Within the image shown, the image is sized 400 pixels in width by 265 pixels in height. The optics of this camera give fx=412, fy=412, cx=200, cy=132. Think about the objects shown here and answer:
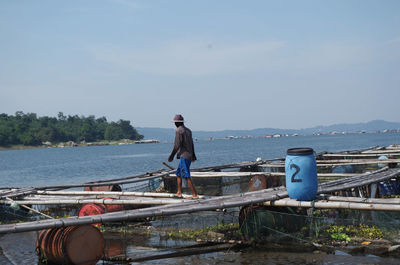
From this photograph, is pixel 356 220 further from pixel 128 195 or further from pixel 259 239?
pixel 128 195

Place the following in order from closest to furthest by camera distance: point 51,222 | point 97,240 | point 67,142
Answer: point 51,222
point 97,240
point 67,142

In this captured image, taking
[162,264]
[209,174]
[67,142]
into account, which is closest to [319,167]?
[209,174]

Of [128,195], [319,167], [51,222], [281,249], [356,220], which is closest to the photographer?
[51,222]

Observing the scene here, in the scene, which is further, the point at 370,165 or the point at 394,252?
the point at 370,165

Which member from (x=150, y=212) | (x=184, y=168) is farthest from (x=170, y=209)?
(x=184, y=168)

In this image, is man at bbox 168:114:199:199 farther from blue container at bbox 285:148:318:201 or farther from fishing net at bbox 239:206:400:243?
blue container at bbox 285:148:318:201

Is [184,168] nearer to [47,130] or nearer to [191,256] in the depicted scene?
[191,256]

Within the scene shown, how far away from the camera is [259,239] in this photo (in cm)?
946

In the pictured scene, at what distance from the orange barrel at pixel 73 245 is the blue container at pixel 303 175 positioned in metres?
4.18

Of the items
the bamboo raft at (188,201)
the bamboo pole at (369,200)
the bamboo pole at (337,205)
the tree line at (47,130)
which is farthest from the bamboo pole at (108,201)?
the tree line at (47,130)

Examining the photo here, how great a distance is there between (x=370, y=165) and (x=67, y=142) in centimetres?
17802

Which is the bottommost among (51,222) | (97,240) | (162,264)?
(162,264)

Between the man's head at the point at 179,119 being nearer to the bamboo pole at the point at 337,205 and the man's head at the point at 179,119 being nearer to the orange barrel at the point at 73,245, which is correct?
the bamboo pole at the point at 337,205

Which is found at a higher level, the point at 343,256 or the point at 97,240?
the point at 97,240
